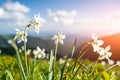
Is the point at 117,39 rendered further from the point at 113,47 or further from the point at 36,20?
the point at 36,20

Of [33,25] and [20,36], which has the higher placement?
[33,25]

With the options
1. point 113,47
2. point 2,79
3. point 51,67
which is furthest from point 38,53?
point 113,47

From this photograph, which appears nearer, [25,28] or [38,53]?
[25,28]

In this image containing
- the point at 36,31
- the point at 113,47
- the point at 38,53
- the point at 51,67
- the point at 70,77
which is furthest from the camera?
the point at 113,47

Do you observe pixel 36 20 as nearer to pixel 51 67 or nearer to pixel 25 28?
pixel 25 28

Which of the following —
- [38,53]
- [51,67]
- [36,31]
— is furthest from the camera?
[38,53]

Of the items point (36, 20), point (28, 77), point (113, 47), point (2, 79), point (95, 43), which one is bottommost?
point (113, 47)

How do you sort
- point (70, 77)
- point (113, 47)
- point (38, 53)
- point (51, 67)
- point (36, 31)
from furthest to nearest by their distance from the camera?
point (113, 47)
point (38, 53)
point (70, 77)
point (51, 67)
point (36, 31)

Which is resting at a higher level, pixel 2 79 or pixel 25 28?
pixel 25 28

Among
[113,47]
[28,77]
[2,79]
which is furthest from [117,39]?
[28,77]
